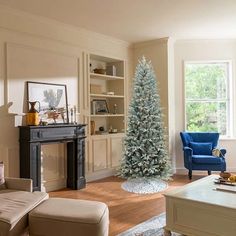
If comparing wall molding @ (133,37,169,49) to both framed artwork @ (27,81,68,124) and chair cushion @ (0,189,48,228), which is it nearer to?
framed artwork @ (27,81,68,124)

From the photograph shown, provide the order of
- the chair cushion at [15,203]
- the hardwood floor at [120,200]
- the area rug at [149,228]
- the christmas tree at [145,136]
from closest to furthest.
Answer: the chair cushion at [15,203]
the area rug at [149,228]
the hardwood floor at [120,200]
the christmas tree at [145,136]

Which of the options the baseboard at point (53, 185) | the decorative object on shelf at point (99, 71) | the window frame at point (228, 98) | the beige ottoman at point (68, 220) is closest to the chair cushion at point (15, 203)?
the beige ottoman at point (68, 220)

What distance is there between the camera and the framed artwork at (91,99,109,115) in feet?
19.1

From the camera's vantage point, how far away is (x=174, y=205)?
2.82 m

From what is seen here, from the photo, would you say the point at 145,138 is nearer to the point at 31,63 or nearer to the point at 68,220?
the point at 31,63

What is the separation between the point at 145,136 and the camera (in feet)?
16.2

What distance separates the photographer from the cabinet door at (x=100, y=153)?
18.2ft

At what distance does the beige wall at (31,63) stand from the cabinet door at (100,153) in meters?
0.75

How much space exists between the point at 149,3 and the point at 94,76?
2095 millimetres

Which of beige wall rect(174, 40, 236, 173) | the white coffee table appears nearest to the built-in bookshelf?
beige wall rect(174, 40, 236, 173)

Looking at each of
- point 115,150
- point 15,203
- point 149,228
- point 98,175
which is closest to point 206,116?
point 115,150

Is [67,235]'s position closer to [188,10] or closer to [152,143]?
[152,143]

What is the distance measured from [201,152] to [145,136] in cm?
139

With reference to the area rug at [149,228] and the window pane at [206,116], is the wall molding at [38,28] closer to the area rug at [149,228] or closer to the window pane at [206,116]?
the window pane at [206,116]
